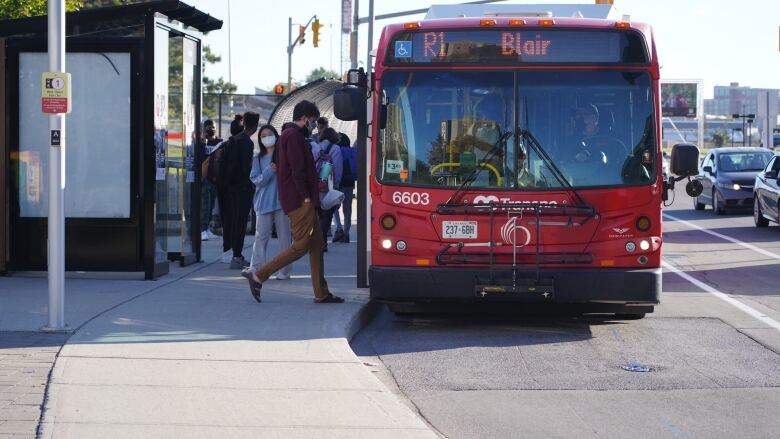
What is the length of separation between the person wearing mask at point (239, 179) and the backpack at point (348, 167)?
3542 millimetres

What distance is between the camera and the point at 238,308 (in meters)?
11.5

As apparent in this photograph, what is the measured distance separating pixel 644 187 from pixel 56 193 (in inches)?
197

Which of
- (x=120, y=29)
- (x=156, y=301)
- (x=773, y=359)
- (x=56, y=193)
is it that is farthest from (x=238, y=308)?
(x=773, y=359)

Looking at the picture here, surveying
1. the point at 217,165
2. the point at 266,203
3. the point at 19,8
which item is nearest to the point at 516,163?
the point at 266,203

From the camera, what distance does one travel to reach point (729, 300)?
13500 mm

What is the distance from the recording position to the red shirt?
1161 cm

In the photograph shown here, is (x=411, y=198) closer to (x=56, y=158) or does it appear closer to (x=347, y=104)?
(x=347, y=104)

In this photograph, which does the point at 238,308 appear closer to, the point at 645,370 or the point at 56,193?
the point at 56,193

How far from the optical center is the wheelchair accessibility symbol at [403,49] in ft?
35.8

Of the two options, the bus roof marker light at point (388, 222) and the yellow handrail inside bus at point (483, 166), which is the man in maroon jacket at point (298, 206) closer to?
the bus roof marker light at point (388, 222)

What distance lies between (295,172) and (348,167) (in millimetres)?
7029

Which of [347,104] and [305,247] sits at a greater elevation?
[347,104]

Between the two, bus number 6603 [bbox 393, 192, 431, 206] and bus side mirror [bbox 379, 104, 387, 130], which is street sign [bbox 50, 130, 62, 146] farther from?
bus number 6603 [bbox 393, 192, 431, 206]

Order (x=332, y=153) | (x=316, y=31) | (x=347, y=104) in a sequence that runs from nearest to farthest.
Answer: (x=347, y=104) → (x=332, y=153) → (x=316, y=31)
